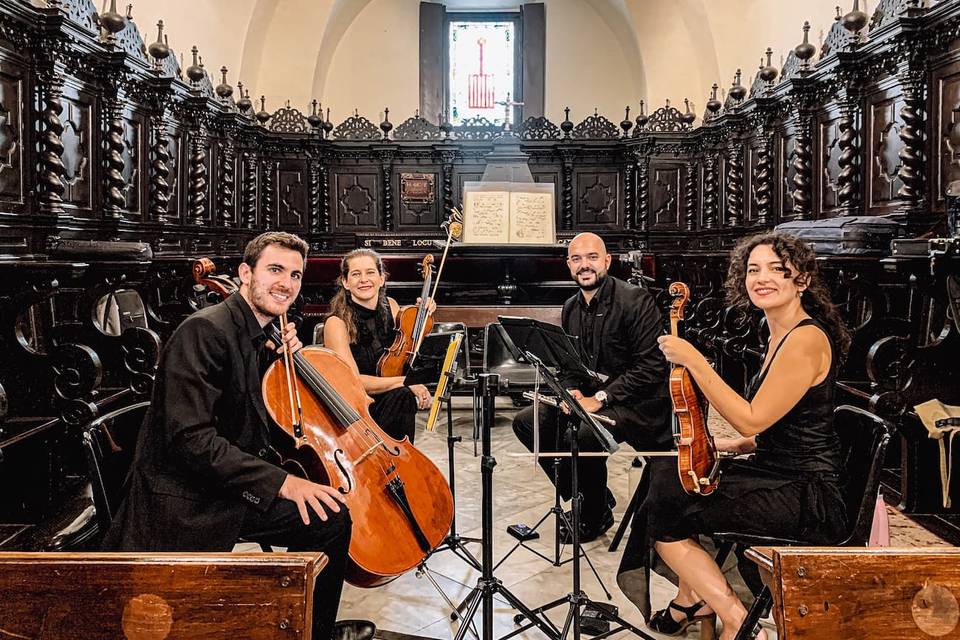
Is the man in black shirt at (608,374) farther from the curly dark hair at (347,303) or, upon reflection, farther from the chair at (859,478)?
the chair at (859,478)

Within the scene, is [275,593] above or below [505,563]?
above

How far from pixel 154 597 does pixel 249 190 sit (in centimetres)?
1028

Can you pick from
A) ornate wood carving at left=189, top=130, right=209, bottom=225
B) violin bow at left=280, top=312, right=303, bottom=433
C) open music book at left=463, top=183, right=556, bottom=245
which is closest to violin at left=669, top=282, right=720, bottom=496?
violin bow at left=280, top=312, right=303, bottom=433

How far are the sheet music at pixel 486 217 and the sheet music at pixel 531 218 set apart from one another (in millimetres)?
77

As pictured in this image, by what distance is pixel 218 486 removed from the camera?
91.3 inches

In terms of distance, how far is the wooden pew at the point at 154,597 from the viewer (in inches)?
55.5

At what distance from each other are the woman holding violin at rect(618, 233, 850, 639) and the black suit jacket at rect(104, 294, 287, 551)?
138cm

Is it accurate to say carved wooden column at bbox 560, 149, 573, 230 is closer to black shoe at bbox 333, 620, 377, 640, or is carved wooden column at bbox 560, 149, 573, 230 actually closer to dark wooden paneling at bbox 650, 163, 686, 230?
dark wooden paneling at bbox 650, 163, 686, 230

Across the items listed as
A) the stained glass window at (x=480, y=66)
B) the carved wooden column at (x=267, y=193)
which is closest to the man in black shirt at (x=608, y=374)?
the carved wooden column at (x=267, y=193)

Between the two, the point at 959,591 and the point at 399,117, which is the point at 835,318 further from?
the point at 399,117

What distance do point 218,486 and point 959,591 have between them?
196 cm

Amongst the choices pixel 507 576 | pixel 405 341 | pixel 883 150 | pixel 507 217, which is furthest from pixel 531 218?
pixel 507 576

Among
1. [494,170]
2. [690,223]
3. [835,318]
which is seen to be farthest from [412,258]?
[835,318]

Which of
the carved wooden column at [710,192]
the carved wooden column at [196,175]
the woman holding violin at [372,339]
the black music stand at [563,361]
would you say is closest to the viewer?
the black music stand at [563,361]
